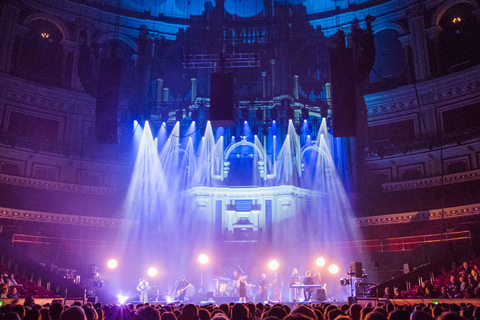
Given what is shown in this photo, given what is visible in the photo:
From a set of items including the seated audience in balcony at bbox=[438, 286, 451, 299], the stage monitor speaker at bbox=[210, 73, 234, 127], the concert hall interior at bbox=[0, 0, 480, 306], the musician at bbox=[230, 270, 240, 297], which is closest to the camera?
the seated audience in balcony at bbox=[438, 286, 451, 299]

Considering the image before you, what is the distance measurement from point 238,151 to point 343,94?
45.8 feet

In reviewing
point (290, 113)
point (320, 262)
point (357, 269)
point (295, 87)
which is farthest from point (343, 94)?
point (295, 87)

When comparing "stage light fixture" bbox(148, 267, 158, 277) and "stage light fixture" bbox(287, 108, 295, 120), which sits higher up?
"stage light fixture" bbox(287, 108, 295, 120)

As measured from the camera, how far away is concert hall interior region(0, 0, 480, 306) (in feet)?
78.0

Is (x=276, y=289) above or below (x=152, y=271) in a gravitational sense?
below

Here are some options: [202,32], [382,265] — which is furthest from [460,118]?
[202,32]

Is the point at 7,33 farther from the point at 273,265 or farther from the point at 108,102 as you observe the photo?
the point at 273,265

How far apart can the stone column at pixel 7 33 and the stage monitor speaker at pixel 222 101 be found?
15562mm

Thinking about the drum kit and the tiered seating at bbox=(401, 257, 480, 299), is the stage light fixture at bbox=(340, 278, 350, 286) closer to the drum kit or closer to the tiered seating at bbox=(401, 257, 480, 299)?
the tiered seating at bbox=(401, 257, 480, 299)

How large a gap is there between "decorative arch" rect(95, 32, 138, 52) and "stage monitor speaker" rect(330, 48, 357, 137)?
1829cm

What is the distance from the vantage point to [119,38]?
2964cm

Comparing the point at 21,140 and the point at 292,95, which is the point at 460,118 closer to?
the point at 292,95

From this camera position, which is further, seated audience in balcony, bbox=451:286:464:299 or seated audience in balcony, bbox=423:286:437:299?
seated audience in balcony, bbox=423:286:437:299

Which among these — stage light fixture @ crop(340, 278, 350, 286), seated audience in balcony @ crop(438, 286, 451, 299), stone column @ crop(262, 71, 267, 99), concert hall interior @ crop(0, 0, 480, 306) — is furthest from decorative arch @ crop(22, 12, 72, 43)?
seated audience in balcony @ crop(438, 286, 451, 299)
